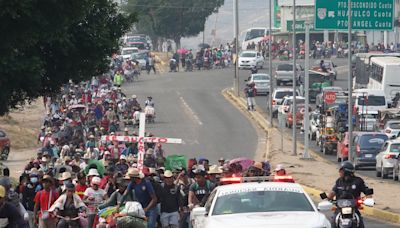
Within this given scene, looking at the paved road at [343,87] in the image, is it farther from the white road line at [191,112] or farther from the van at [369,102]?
the white road line at [191,112]

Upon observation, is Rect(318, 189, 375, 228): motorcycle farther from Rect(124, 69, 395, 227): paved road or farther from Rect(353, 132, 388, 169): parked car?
Rect(124, 69, 395, 227): paved road

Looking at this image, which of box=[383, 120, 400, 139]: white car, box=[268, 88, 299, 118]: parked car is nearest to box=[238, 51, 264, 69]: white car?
box=[268, 88, 299, 118]: parked car

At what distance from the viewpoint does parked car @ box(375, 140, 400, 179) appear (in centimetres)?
4325

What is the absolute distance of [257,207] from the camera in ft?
58.1

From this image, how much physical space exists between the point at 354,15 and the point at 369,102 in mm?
11687

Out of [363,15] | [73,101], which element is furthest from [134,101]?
[363,15]

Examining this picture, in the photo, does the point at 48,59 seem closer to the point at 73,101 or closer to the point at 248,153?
the point at 248,153

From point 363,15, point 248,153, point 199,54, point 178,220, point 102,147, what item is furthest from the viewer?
point 199,54

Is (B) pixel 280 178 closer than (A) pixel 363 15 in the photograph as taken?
Yes

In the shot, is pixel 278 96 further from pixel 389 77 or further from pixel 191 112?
pixel 389 77

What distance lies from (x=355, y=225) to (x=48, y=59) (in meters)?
13.0

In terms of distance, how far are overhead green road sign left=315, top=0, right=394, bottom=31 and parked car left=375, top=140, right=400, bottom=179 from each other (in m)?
7.16

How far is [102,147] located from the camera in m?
44.0

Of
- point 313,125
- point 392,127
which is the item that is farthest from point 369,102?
point 392,127
